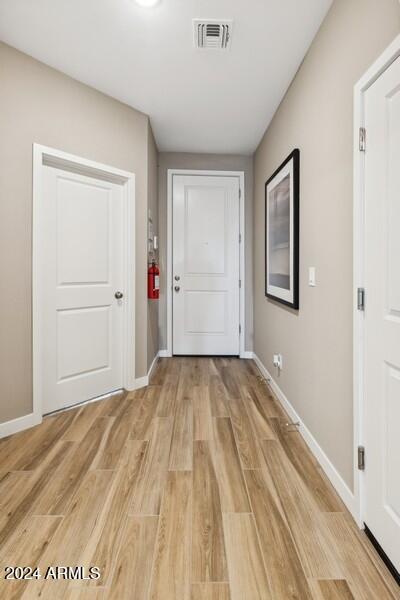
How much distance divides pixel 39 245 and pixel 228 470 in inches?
76.1

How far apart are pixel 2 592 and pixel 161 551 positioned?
53 cm

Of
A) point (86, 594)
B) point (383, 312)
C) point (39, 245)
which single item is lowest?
point (86, 594)

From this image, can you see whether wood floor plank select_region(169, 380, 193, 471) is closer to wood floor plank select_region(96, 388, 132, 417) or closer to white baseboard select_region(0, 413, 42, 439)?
wood floor plank select_region(96, 388, 132, 417)

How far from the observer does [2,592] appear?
45.0 inches

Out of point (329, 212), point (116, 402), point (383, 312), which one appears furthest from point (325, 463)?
point (116, 402)

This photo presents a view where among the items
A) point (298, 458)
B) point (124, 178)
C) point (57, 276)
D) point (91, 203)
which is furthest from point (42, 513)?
point (124, 178)

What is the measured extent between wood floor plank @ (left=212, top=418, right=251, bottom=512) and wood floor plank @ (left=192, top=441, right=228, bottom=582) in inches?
1.5

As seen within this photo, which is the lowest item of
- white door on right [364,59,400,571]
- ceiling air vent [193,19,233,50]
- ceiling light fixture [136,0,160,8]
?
white door on right [364,59,400,571]

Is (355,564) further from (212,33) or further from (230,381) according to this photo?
(212,33)

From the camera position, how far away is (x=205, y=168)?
4.39m


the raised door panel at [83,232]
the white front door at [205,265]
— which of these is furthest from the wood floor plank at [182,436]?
the white front door at [205,265]

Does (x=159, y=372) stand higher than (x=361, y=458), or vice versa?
(x=361, y=458)

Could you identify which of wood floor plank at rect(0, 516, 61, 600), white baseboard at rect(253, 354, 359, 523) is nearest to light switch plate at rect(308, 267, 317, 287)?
white baseboard at rect(253, 354, 359, 523)

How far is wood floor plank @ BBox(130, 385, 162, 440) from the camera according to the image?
232cm
